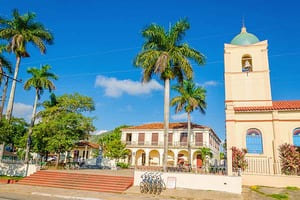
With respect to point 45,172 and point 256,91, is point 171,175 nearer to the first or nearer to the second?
point 45,172

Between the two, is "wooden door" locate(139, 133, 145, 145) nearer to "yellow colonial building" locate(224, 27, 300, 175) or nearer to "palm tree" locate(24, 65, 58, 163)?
"palm tree" locate(24, 65, 58, 163)

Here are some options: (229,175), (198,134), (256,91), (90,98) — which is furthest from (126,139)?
(229,175)

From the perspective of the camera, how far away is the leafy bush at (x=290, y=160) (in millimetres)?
14680

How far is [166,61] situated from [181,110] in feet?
40.4

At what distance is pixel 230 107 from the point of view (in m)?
17.7

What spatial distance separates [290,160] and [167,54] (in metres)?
11.1

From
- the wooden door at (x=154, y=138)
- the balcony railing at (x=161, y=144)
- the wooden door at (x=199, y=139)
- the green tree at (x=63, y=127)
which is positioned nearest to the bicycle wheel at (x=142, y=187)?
the green tree at (x=63, y=127)

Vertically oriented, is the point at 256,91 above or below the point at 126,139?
above

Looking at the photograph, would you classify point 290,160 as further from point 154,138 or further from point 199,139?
point 154,138

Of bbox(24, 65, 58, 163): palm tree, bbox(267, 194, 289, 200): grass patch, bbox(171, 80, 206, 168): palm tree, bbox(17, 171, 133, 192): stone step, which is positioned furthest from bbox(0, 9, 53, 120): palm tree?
bbox(267, 194, 289, 200): grass patch

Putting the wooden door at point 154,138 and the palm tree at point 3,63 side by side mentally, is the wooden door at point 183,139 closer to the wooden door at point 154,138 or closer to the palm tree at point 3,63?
the wooden door at point 154,138

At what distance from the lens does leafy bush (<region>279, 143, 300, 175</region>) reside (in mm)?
14680

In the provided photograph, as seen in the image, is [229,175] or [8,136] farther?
[8,136]

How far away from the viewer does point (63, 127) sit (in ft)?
66.5
